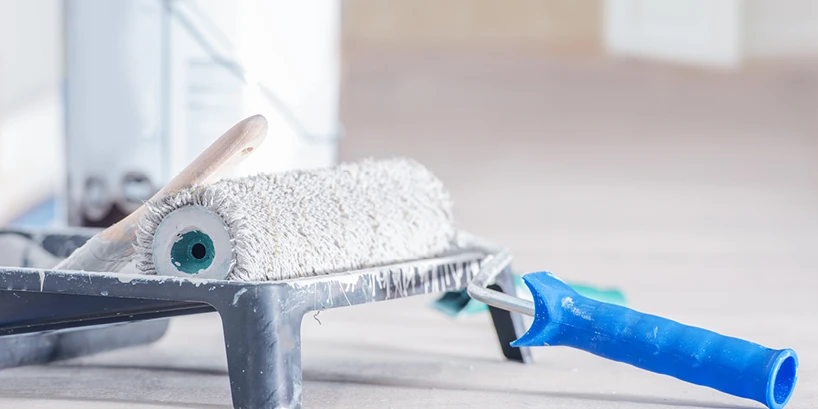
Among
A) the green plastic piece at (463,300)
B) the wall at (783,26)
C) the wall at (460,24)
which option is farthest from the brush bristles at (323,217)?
the wall at (783,26)

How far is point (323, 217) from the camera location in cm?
72

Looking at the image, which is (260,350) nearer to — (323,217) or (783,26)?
(323,217)

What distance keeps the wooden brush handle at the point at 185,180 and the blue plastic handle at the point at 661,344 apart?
0.22 m

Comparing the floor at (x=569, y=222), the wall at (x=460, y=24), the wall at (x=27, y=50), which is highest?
the wall at (x=460, y=24)

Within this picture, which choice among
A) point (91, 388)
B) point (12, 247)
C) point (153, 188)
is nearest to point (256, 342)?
point (91, 388)

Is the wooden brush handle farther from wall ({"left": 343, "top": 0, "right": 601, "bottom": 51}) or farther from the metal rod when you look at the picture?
wall ({"left": 343, "top": 0, "right": 601, "bottom": 51})

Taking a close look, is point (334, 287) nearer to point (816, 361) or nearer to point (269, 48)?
point (816, 361)

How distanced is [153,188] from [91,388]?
1.95 feet

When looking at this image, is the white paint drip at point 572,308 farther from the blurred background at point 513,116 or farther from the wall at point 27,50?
the wall at point 27,50

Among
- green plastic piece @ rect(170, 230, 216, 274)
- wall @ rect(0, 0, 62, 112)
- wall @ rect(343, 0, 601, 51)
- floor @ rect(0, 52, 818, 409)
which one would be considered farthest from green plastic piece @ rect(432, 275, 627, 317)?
wall @ rect(343, 0, 601, 51)

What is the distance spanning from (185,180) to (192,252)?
51 mm

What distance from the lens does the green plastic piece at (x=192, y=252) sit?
2.20ft

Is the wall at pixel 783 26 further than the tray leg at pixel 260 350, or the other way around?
the wall at pixel 783 26

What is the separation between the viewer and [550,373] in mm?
816
